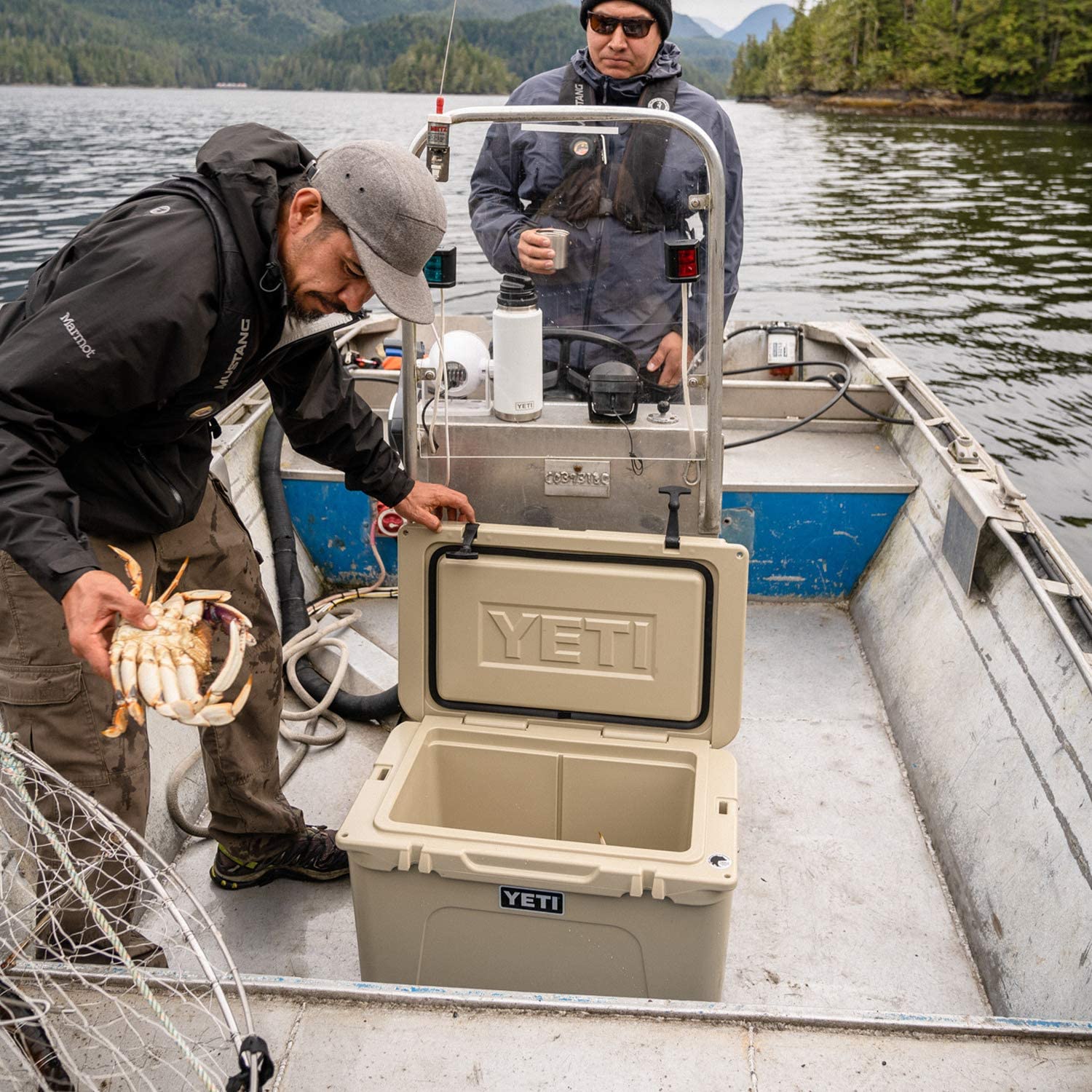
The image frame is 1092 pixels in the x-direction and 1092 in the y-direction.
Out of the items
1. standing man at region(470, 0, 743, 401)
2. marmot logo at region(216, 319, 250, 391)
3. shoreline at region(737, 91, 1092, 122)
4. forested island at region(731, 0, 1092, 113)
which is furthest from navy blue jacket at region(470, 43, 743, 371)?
forested island at region(731, 0, 1092, 113)

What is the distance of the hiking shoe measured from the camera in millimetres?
2611

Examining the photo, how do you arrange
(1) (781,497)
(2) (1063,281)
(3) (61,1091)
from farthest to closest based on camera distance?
(2) (1063,281)
(1) (781,497)
(3) (61,1091)

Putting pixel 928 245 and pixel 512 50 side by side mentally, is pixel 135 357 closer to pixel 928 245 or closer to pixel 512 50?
pixel 928 245

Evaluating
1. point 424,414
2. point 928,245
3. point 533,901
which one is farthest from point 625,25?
point 928,245

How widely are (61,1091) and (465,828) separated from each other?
1.01 meters

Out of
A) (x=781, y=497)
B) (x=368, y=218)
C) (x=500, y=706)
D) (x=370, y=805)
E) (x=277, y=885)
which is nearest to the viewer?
(x=368, y=218)

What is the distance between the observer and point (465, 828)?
2.36 meters

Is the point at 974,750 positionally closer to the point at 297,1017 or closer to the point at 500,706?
the point at 500,706

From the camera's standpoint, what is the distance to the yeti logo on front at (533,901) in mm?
1852

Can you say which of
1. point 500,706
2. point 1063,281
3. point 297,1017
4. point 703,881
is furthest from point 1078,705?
point 1063,281

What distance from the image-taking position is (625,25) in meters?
3.07

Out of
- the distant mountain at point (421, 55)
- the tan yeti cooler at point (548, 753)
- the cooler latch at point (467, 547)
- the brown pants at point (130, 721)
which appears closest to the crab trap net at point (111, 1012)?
the brown pants at point (130, 721)

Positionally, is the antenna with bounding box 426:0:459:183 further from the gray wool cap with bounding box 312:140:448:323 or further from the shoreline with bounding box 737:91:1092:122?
the shoreline with bounding box 737:91:1092:122

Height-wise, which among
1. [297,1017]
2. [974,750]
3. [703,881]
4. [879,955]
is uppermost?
[703,881]
